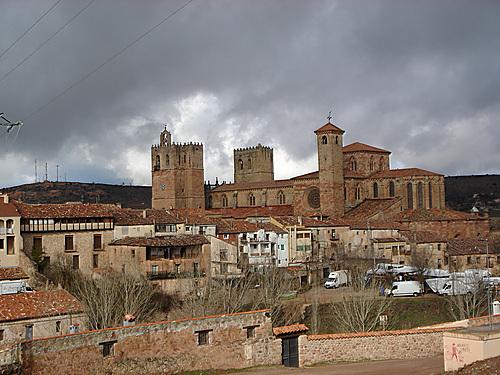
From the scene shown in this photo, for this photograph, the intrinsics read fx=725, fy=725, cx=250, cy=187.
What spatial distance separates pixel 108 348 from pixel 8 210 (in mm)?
29515

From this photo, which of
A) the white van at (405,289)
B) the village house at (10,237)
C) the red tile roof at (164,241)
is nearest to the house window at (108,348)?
the village house at (10,237)

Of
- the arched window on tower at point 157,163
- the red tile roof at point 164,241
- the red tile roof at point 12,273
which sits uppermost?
the arched window on tower at point 157,163

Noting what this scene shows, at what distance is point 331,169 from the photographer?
9112 centimetres

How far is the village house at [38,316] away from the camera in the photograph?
35.1m

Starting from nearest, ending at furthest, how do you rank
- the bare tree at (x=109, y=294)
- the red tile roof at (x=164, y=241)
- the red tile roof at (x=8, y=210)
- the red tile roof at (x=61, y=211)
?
1. the bare tree at (x=109, y=294)
2. the red tile roof at (x=8, y=210)
3. the red tile roof at (x=61, y=211)
4. the red tile roof at (x=164, y=241)

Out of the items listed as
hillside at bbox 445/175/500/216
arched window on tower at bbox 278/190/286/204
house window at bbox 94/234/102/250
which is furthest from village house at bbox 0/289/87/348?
hillside at bbox 445/175/500/216

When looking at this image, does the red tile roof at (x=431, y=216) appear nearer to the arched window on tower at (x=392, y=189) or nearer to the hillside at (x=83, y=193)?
the arched window on tower at (x=392, y=189)

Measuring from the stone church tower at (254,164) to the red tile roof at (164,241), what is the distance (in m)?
65.0

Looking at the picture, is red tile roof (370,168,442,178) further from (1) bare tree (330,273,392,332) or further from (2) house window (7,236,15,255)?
(2) house window (7,236,15,255)

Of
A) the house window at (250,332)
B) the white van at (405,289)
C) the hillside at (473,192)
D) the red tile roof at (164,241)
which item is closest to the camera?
the house window at (250,332)

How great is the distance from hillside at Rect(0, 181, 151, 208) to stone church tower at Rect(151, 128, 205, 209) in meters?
29.3

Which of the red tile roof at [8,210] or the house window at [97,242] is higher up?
the red tile roof at [8,210]

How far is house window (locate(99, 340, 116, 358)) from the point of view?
2817cm

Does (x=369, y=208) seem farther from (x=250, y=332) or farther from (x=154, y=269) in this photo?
(x=250, y=332)
